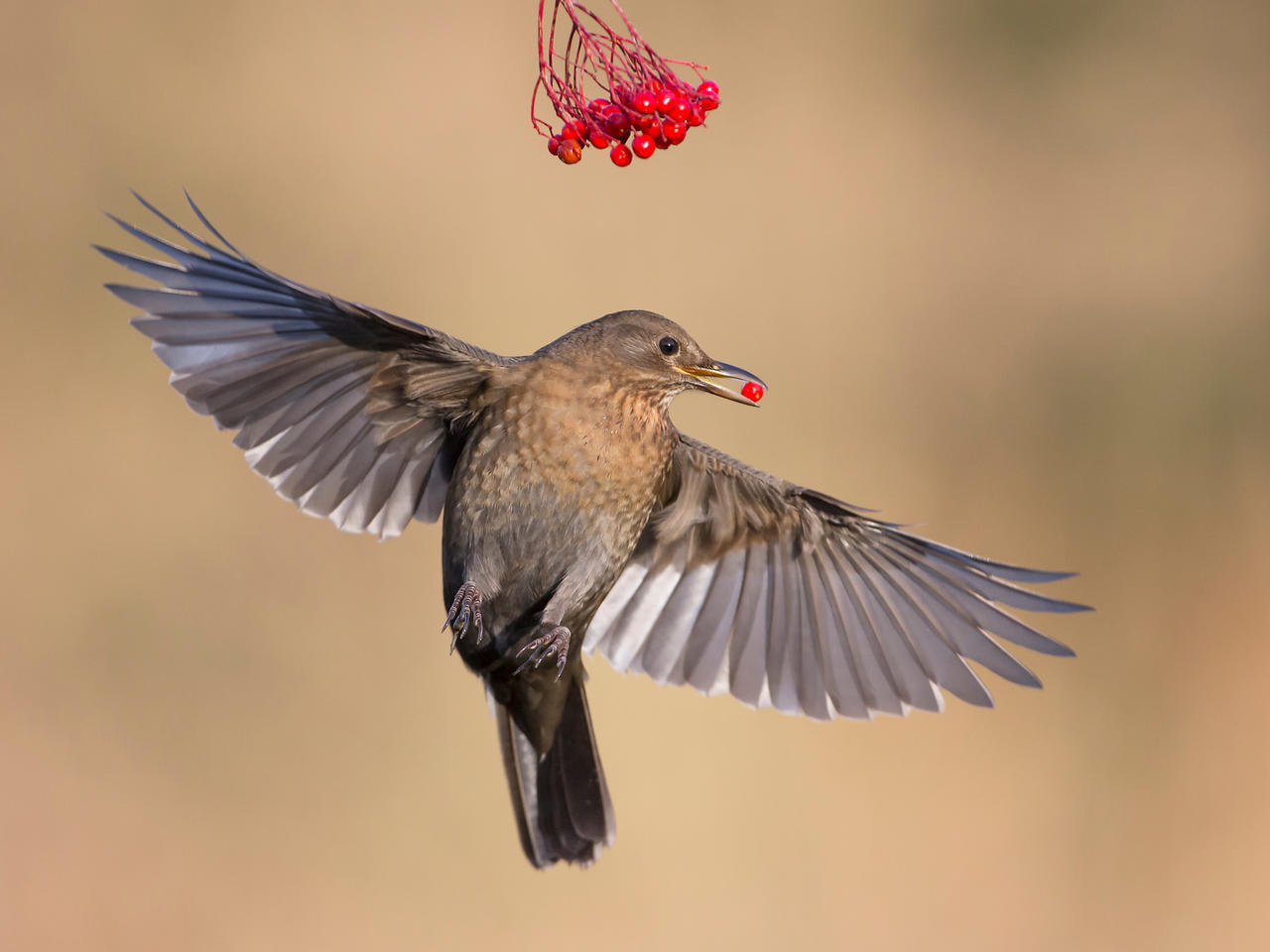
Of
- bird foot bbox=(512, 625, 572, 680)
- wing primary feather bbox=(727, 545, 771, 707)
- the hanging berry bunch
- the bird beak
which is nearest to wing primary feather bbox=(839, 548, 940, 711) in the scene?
wing primary feather bbox=(727, 545, 771, 707)

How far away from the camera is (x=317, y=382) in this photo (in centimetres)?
336

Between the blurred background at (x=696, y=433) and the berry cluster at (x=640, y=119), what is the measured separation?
2.84 meters

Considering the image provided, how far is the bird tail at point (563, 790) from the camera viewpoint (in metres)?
A: 3.69

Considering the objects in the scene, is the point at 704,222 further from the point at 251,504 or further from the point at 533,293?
the point at 251,504

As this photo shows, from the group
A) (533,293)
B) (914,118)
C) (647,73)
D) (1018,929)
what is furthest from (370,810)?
(914,118)

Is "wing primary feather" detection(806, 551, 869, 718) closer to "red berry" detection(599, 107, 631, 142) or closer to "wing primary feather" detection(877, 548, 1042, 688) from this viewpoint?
"wing primary feather" detection(877, 548, 1042, 688)

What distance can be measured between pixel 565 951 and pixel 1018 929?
1.82m

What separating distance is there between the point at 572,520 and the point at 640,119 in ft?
3.21

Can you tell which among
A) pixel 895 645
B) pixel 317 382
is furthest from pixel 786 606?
pixel 317 382

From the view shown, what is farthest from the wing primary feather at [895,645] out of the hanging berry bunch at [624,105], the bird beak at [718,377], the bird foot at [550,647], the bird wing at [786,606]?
the hanging berry bunch at [624,105]

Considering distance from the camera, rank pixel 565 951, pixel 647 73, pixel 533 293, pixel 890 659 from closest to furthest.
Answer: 1. pixel 647 73
2. pixel 890 659
3. pixel 565 951
4. pixel 533 293

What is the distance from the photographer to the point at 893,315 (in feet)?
19.6

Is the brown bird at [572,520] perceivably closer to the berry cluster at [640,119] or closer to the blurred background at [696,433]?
the berry cluster at [640,119]

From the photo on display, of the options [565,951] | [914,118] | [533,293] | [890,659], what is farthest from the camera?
[914,118]
